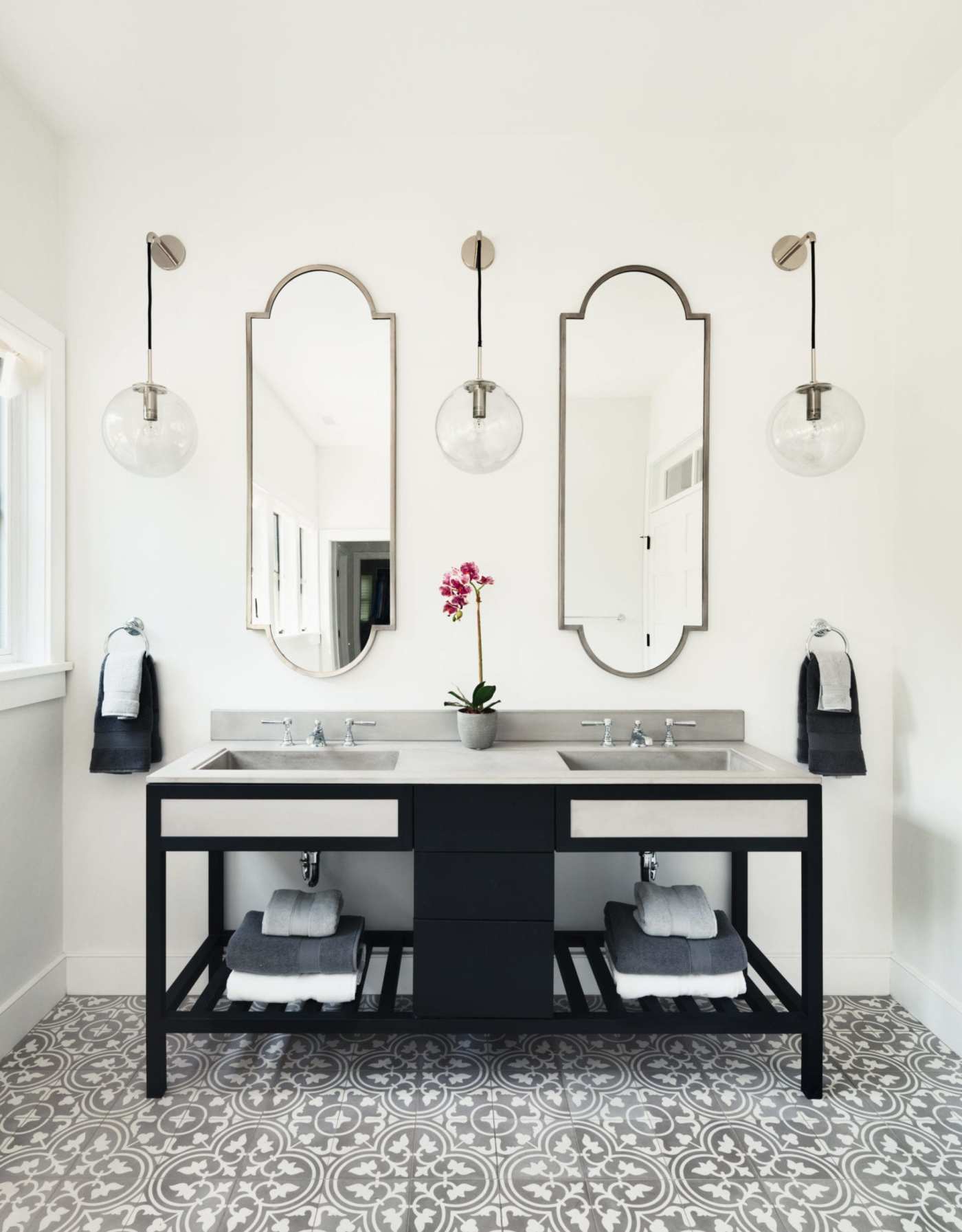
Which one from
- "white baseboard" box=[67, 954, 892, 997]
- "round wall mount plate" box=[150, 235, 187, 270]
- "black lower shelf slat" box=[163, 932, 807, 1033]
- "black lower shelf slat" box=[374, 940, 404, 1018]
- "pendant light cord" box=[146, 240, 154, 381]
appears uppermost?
"round wall mount plate" box=[150, 235, 187, 270]

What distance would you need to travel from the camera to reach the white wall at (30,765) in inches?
78.1

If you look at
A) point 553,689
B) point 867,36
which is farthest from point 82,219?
point 867,36

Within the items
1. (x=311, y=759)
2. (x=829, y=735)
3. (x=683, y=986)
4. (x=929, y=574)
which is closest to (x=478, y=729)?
(x=311, y=759)

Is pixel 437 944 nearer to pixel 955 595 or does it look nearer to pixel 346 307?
pixel 955 595

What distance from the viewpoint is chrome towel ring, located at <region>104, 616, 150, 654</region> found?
2225 mm

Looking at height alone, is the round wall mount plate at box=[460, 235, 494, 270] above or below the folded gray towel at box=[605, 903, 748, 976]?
above

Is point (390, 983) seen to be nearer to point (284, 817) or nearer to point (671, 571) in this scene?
point (284, 817)

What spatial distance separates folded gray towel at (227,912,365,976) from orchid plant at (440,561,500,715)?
691 millimetres

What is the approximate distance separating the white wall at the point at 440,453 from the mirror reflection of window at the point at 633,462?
8 cm

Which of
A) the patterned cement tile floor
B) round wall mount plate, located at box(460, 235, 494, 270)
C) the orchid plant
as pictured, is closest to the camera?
the patterned cement tile floor

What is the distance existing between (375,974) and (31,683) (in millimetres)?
1338

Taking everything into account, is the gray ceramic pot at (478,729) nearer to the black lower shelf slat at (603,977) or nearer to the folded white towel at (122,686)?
the black lower shelf slat at (603,977)

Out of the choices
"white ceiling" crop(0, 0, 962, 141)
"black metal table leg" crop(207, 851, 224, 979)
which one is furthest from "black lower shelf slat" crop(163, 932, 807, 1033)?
"white ceiling" crop(0, 0, 962, 141)

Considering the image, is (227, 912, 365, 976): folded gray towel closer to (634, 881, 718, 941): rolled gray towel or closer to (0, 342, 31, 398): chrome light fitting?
(634, 881, 718, 941): rolled gray towel
